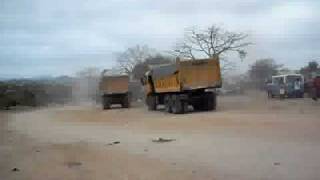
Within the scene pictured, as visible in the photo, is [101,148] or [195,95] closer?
[101,148]

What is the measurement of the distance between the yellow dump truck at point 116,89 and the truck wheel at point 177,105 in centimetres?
1328

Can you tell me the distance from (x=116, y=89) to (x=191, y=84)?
15.3m

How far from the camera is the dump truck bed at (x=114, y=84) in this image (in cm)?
4425

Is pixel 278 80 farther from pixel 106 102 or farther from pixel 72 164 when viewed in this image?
pixel 72 164

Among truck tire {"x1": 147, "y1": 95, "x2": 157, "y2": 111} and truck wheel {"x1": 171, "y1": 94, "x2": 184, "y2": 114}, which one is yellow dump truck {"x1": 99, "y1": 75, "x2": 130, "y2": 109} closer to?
truck tire {"x1": 147, "y1": 95, "x2": 157, "y2": 111}

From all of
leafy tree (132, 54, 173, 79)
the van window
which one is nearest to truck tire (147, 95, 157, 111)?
the van window

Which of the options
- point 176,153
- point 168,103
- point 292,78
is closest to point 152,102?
point 168,103

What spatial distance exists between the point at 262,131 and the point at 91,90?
60.8 meters

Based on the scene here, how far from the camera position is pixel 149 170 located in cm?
1075

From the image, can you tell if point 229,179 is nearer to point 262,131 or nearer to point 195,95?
point 262,131

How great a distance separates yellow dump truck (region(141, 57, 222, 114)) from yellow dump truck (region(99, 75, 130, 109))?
1187cm

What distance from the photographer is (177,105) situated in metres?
30.4

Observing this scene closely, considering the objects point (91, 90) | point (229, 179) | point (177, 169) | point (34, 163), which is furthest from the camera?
point (91, 90)

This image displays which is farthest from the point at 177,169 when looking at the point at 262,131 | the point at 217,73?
the point at 217,73
